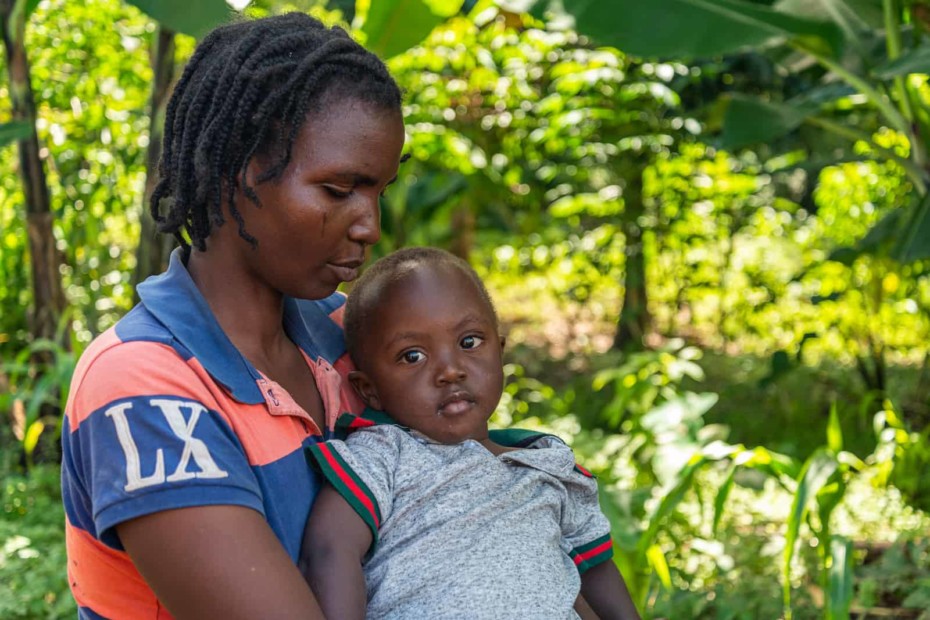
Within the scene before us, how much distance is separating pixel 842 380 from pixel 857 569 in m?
Answer: 2.68

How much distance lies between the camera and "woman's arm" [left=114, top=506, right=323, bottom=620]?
1.29m

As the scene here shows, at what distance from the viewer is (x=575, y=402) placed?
19.3ft

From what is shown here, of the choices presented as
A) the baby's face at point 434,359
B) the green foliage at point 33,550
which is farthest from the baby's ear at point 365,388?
the green foliage at point 33,550

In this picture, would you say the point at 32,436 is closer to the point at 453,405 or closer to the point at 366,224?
the point at 453,405

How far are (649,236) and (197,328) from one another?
5.06 m

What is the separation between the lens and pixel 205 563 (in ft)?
4.25

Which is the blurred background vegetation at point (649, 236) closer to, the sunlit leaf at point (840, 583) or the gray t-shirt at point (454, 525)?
the sunlit leaf at point (840, 583)

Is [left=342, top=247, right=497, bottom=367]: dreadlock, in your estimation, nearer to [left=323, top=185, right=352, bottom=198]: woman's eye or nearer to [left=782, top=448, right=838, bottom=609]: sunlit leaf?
[left=323, top=185, right=352, bottom=198]: woman's eye

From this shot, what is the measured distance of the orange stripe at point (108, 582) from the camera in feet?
4.60

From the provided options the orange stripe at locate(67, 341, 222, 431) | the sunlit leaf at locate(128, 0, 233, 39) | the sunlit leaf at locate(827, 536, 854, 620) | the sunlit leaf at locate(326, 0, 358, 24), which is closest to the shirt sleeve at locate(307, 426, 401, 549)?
the orange stripe at locate(67, 341, 222, 431)

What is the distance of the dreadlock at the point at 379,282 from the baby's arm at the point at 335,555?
40 centimetres

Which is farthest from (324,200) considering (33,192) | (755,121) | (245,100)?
(33,192)

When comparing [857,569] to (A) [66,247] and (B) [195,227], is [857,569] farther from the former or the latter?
(A) [66,247]

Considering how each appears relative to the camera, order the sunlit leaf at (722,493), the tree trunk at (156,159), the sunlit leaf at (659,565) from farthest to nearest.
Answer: the tree trunk at (156,159) → the sunlit leaf at (659,565) → the sunlit leaf at (722,493)
